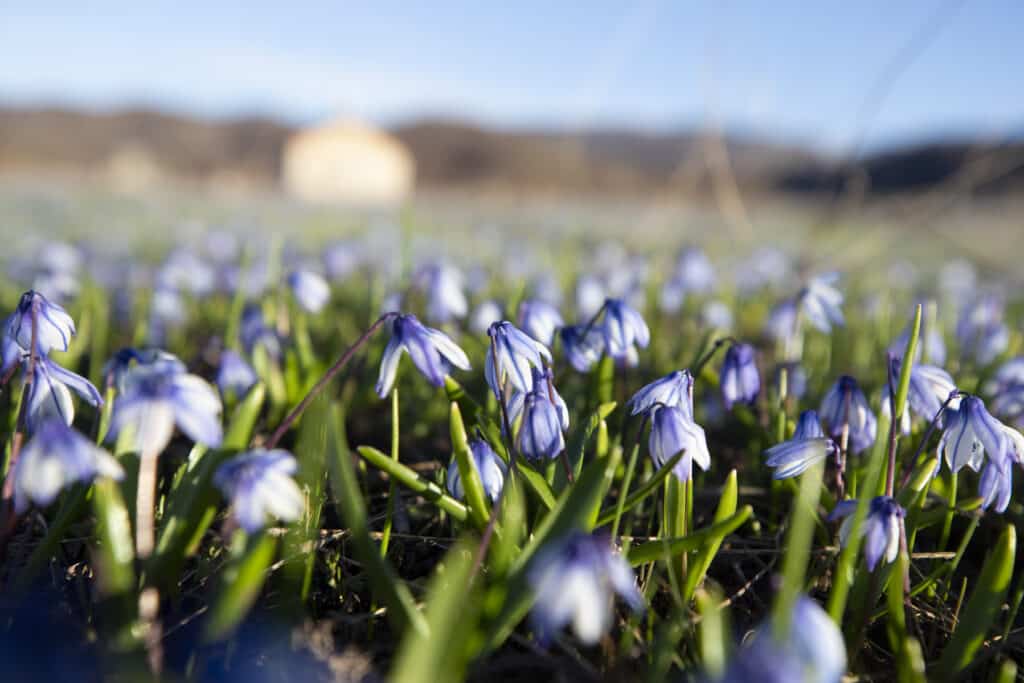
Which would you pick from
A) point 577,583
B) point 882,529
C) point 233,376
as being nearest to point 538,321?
point 233,376

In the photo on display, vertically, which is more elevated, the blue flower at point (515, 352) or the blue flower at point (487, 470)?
the blue flower at point (515, 352)

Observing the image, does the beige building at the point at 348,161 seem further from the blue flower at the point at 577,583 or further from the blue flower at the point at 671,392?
the blue flower at the point at 577,583

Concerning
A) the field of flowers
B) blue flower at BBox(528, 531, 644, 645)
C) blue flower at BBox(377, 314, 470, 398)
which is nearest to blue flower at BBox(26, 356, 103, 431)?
the field of flowers

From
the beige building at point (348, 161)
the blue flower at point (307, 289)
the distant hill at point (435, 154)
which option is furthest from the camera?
the distant hill at point (435, 154)

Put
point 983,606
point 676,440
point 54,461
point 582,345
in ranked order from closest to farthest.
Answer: point 54,461 → point 983,606 → point 676,440 → point 582,345

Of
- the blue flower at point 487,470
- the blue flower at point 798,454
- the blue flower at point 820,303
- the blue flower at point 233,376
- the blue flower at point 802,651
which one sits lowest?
the blue flower at point 233,376

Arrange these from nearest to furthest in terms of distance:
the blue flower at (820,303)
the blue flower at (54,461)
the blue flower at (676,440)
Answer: the blue flower at (54,461), the blue flower at (676,440), the blue flower at (820,303)

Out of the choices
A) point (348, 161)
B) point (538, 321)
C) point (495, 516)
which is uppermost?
point (348, 161)

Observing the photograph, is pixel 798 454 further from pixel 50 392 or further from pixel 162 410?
pixel 50 392

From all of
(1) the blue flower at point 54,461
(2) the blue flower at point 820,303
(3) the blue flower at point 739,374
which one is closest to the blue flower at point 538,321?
(3) the blue flower at point 739,374
